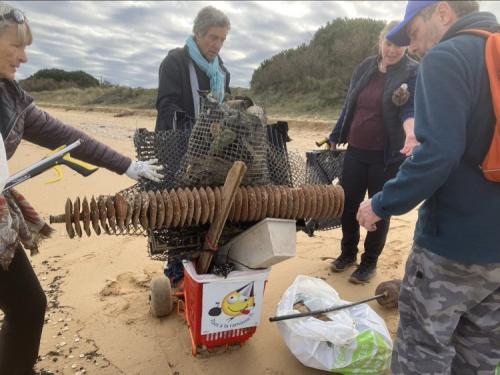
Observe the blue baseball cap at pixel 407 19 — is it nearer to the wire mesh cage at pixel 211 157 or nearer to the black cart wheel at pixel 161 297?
the wire mesh cage at pixel 211 157

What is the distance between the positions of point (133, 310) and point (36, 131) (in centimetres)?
150

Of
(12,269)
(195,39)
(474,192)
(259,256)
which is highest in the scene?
(195,39)

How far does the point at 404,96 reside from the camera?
108 inches

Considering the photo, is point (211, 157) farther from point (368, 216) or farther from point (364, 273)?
point (364, 273)

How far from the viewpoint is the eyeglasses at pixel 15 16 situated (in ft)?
5.38

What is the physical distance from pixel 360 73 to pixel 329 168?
857 mm

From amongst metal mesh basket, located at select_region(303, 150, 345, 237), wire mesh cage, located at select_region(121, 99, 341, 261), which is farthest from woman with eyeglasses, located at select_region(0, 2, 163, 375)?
metal mesh basket, located at select_region(303, 150, 345, 237)

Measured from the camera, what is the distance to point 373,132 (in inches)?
120

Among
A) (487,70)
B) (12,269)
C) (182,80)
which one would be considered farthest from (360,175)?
(12,269)

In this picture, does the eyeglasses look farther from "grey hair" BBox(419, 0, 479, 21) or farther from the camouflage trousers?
the camouflage trousers

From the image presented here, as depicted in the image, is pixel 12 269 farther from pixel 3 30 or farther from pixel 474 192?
pixel 474 192

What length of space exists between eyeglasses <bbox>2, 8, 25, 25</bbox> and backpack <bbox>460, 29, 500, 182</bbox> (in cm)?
177

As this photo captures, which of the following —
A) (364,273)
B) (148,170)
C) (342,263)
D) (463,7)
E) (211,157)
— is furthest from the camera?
(342,263)

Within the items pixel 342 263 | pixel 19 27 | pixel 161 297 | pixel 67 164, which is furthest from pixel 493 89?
pixel 342 263
